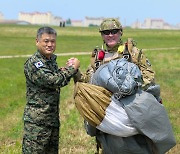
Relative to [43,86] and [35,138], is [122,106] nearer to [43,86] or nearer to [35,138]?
[43,86]

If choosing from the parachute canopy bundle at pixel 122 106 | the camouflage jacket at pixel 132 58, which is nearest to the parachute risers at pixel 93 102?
the parachute canopy bundle at pixel 122 106

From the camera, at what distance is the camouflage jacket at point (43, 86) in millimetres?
3762

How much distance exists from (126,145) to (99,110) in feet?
1.30

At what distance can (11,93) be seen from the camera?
424 inches

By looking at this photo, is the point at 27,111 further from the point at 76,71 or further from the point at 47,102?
the point at 76,71

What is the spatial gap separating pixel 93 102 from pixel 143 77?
20.3 inches

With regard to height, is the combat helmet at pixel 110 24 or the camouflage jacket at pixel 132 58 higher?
the combat helmet at pixel 110 24

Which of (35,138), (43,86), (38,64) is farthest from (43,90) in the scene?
(35,138)

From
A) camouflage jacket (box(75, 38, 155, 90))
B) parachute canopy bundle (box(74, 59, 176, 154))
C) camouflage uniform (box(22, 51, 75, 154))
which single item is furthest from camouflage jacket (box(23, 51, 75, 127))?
parachute canopy bundle (box(74, 59, 176, 154))

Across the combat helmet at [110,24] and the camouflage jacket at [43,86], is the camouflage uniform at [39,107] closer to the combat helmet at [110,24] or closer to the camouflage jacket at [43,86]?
the camouflage jacket at [43,86]

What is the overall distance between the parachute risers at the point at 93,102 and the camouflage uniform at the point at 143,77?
0.25 metres

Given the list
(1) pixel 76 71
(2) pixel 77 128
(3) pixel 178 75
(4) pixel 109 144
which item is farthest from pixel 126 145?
(3) pixel 178 75

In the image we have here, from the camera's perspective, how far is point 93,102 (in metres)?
3.20

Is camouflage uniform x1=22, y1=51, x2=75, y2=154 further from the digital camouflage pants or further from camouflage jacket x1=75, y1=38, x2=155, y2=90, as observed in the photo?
camouflage jacket x1=75, y1=38, x2=155, y2=90
